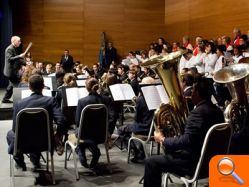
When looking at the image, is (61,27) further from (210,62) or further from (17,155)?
(17,155)

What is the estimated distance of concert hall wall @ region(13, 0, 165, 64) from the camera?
1619cm

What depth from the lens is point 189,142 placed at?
331 centimetres

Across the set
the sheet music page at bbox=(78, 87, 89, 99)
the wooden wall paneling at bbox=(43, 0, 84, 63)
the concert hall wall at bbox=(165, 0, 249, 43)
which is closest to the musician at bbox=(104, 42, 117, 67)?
the wooden wall paneling at bbox=(43, 0, 84, 63)

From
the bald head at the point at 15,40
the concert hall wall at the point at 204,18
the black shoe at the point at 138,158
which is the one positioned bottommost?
the black shoe at the point at 138,158

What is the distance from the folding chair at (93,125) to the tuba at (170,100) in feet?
3.32

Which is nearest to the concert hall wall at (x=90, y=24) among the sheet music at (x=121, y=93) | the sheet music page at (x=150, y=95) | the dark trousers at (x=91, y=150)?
the sheet music at (x=121, y=93)

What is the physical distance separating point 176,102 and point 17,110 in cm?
183

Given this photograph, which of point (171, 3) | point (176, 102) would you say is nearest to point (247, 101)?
point (176, 102)

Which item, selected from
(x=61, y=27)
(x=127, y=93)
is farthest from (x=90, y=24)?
(x=127, y=93)

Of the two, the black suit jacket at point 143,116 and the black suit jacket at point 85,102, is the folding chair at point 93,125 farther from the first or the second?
the black suit jacket at point 143,116

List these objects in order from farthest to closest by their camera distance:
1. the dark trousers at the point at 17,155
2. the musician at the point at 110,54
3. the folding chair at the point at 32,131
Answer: the musician at the point at 110,54
the dark trousers at the point at 17,155
the folding chair at the point at 32,131

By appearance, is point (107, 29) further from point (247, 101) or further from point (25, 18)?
point (247, 101)

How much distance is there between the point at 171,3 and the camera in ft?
53.5

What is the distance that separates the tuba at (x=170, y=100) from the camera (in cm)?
352
